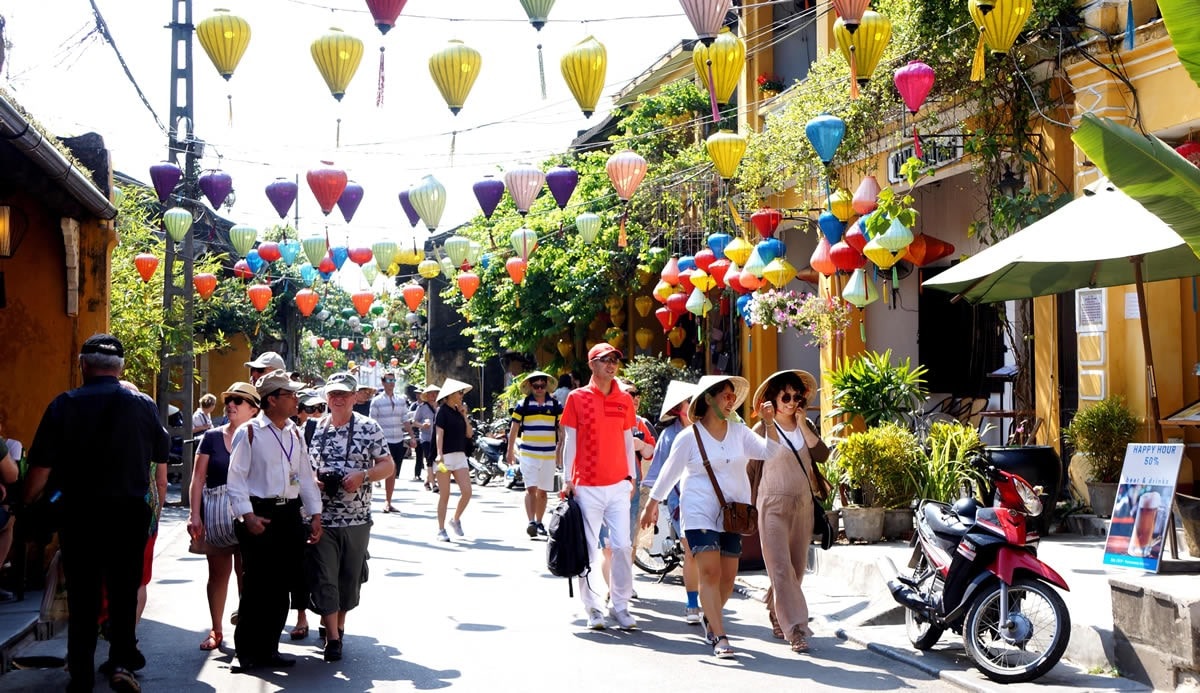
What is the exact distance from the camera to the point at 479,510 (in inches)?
769

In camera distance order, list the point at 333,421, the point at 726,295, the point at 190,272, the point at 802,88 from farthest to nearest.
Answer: the point at 726,295 < the point at 190,272 < the point at 802,88 < the point at 333,421

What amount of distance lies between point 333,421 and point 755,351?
15.7 metres

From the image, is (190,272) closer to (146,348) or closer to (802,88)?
(146,348)

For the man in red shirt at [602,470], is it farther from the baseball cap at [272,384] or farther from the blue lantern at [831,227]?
the blue lantern at [831,227]

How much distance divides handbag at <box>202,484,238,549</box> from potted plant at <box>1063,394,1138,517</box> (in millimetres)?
8410

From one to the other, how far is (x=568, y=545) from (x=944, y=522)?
278cm

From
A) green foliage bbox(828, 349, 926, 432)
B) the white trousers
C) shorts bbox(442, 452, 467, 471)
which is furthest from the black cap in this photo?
green foliage bbox(828, 349, 926, 432)

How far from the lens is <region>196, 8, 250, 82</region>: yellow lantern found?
11.2 m

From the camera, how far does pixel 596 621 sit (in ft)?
30.5

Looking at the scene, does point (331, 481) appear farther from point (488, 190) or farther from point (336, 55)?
point (488, 190)

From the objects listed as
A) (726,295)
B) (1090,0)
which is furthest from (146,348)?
(1090,0)

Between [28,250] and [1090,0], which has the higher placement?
[1090,0]

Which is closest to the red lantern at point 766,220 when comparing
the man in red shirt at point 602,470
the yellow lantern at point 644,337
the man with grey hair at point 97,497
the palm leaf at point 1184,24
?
the man in red shirt at point 602,470

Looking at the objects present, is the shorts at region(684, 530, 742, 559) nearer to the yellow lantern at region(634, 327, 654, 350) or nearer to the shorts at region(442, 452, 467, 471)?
the shorts at region(442, 452, 467, 471)
